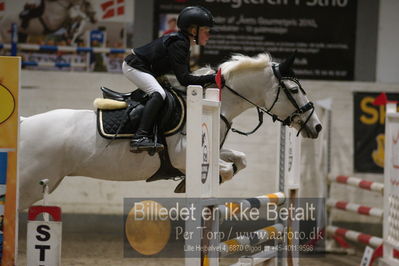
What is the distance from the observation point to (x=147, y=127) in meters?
3.71

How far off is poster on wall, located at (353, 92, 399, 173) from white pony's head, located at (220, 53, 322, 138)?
9.15ft

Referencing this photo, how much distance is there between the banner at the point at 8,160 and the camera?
290cm

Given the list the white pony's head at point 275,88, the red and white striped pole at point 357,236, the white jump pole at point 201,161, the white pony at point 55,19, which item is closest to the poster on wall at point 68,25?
the white pony at point 55,19

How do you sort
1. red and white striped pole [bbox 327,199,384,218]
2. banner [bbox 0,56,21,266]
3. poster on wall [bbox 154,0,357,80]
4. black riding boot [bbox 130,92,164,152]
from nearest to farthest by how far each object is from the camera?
banner [bbox 0,56,21,266], black riding boot [bbox 130,92,164,152], red and white striped pole [bbox 327,199,384,218], poster on wall [bbox 154,0,357,80]

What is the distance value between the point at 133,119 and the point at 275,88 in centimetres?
92

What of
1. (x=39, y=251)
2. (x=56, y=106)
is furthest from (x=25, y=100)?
(x=39, y=251)

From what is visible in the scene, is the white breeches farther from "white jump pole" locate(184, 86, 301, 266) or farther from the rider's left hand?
"white jump pole" locate(184, 86, 301, 266)

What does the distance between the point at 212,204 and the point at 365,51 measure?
4.21 metres

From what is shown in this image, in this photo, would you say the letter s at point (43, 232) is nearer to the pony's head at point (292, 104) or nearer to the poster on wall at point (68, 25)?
the pony's head at point (292, 104)

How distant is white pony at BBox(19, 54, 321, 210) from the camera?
3799 millimetres

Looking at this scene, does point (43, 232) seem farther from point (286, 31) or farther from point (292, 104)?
point (286, 31)

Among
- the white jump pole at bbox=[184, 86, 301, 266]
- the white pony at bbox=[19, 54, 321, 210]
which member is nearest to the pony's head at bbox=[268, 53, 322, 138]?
the white pony at bbox=[19, 54, 321, 210]

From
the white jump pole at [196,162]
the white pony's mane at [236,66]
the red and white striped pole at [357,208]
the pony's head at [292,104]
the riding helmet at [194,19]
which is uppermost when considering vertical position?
the riding helmet at [194,19]

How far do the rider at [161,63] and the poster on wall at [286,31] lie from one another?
2.70 m
